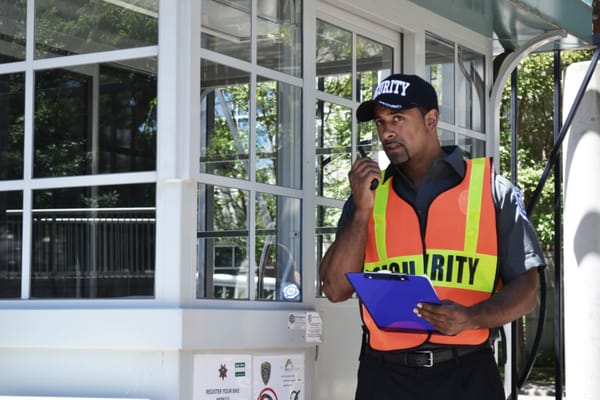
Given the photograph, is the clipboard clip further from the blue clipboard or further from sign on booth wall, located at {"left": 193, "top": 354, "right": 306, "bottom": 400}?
sign on booth wall, located at {"left": 193, "top": 354, "right": 306, "bottom": 400}

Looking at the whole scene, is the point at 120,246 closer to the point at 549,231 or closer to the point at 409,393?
the point at 409,393

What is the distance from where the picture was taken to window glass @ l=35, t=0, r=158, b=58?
404 centimetres

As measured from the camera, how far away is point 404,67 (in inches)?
217

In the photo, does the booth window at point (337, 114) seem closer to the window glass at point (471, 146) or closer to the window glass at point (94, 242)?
the window glass at point (471, 146)

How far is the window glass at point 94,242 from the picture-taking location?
396cm

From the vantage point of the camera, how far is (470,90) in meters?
6.12

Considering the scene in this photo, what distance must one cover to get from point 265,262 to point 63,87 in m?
1.02

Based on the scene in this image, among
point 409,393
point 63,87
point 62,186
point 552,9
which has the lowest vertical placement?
point 409,393

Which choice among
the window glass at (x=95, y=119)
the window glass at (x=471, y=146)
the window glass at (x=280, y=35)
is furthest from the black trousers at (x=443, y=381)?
the window glass at (x=471, y=146)

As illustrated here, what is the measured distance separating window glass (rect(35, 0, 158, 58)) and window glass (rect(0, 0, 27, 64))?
0.07 m

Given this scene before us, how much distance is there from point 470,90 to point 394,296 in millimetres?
2826

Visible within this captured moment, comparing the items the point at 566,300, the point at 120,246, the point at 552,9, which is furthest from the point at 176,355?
the point at 566,300

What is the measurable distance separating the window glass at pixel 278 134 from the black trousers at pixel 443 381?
102 cm

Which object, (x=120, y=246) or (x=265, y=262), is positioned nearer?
(x=120, y=246)
